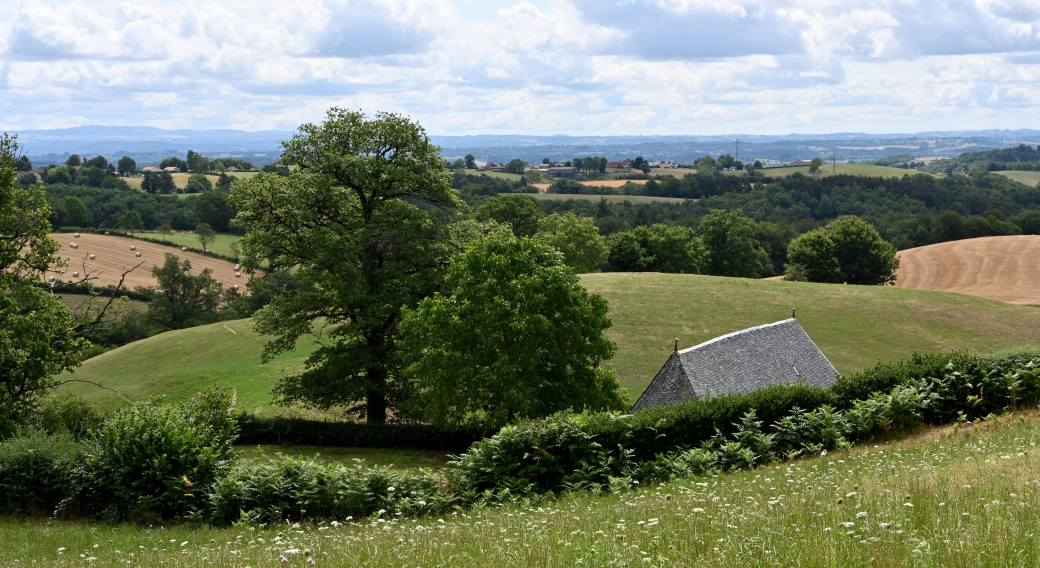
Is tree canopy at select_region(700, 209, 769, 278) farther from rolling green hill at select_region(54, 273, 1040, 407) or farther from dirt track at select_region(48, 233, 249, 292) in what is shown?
dirt track at select_region(48, 233, 249, 292)

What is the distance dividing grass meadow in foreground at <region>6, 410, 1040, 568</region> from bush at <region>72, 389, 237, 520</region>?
2.06 meters

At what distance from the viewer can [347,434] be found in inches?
1204

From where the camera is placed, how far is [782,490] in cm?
1121

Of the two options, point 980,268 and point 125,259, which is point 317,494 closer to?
point 980,268

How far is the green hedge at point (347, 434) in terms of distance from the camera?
29750mm

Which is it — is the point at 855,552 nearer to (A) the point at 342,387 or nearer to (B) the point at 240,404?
(A) the point at 342,387

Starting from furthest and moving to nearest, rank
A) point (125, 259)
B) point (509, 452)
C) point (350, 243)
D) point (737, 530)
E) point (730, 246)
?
point (125, 259) < point (730, 246) < point (350, 243) < point (509, 452) < point (737, 530)

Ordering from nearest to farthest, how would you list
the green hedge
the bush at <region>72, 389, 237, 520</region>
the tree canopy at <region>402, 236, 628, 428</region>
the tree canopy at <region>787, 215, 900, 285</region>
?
the bush at <region>72, 389, 237, 520</region> < the tree canopy at <region>402, 236, 628, 428</region> < the green hedge < the tree canopy at <region>787, 215, 900, 285</region>

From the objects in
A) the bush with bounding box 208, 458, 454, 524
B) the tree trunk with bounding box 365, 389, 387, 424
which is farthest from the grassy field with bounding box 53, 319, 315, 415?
the bush with bounding box 208, 458, 454, 524

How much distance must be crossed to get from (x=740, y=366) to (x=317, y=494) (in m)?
19.9

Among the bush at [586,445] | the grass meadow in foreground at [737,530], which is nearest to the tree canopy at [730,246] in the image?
the bush at [586,445]

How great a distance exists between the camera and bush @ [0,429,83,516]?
17750mm

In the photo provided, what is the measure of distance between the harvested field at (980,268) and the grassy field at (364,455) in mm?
71803

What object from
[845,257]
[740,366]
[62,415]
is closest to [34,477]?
[62,415]
